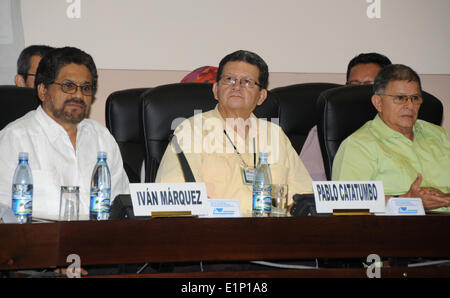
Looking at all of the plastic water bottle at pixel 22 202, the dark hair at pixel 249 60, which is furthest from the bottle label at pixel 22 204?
the dark hair at pixel 249 60

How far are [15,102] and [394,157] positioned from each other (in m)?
1.68

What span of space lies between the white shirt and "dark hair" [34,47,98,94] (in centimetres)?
13

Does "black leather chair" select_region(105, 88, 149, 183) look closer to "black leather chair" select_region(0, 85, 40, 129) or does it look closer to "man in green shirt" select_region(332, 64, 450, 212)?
"black leather chair" select_region(0, 85, 40, 129)

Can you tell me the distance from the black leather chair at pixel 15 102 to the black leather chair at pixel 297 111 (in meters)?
1.22

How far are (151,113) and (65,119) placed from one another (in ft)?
1.26

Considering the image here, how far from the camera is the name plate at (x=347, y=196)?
1.68 metres

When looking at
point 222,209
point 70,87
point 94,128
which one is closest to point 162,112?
point 94,128

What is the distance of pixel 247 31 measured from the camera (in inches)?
140

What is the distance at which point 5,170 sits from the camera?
79.2 inches

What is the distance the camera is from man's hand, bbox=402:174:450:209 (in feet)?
7.24

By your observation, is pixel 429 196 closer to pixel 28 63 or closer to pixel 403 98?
pixel 403 98

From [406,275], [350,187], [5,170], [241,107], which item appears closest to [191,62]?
[241,107]

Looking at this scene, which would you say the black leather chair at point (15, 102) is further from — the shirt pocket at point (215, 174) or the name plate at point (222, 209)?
the name plate at point (222, 209)

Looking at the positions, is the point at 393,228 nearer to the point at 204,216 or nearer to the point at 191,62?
the point at 204,216
